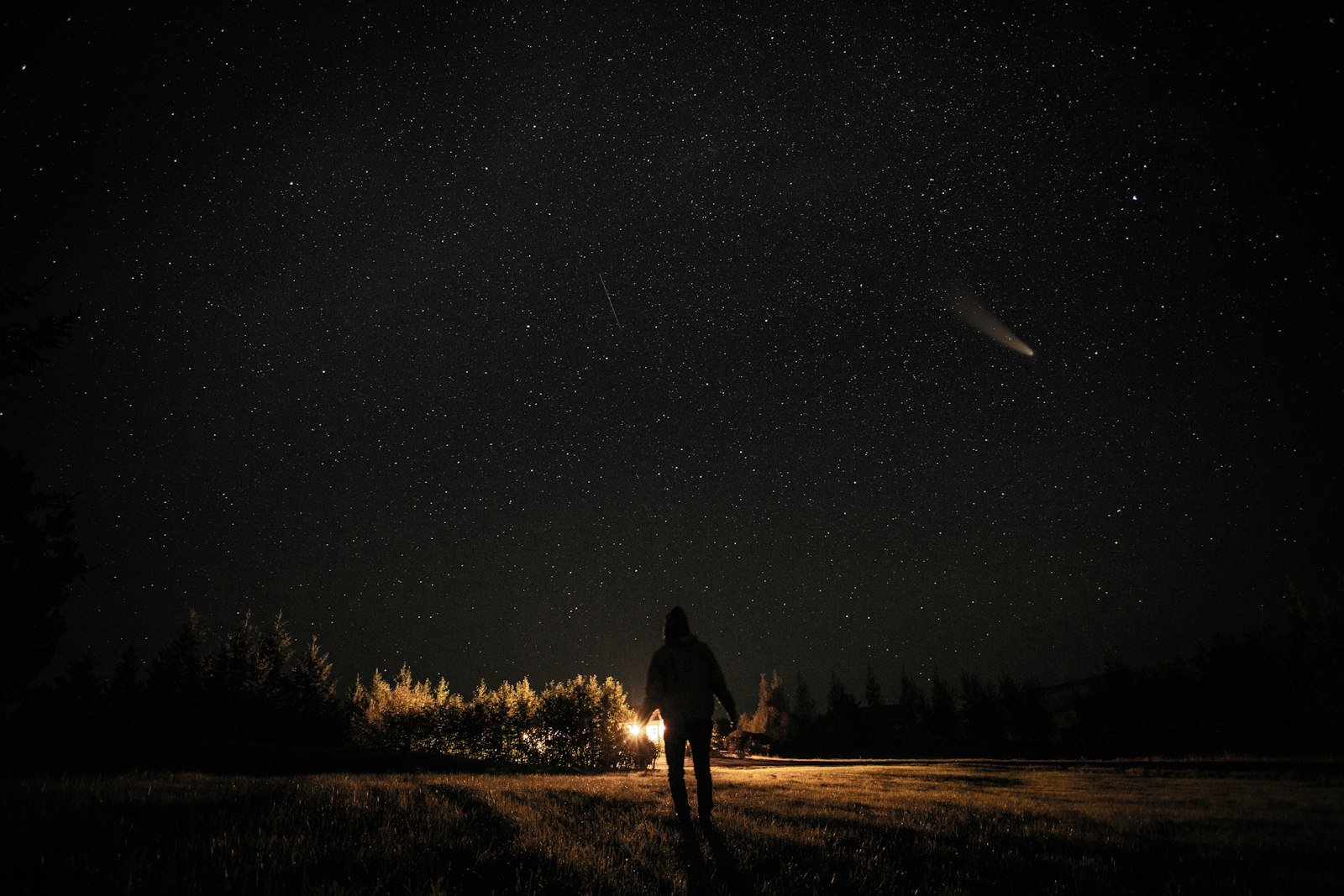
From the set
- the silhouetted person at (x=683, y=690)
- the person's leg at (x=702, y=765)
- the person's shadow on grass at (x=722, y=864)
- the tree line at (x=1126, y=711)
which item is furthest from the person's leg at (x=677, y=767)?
the tree line at (x=1126, y=711)

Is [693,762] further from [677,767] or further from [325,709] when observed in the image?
[325,709]

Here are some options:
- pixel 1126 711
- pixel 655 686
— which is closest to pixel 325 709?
pixel 655 686

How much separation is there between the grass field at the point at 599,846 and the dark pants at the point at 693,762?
1.10ft

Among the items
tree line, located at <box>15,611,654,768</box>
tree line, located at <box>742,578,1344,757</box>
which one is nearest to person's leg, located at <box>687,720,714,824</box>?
tree line, located at <box>742,578,1344,757</box>

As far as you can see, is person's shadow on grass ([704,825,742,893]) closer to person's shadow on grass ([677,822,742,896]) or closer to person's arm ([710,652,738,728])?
person's shadow on grass ([677,822,742,896])

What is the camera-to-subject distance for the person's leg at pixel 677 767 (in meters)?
5.57

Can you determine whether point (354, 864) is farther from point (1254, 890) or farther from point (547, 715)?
point (547, 715)

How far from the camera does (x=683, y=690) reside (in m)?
6.34

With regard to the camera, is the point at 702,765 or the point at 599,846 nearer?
the point at 599,846

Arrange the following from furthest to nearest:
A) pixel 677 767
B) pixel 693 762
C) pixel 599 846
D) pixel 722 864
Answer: pixel 677 767 → pixel 693 762 → pixel 599 846 → pixel 722 864

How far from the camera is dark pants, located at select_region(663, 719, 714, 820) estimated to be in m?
5.61

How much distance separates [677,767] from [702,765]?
0.90 feet

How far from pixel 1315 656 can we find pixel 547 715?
57.0 metres

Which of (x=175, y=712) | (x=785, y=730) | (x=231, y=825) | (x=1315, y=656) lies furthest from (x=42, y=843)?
(x=785, y=730)
